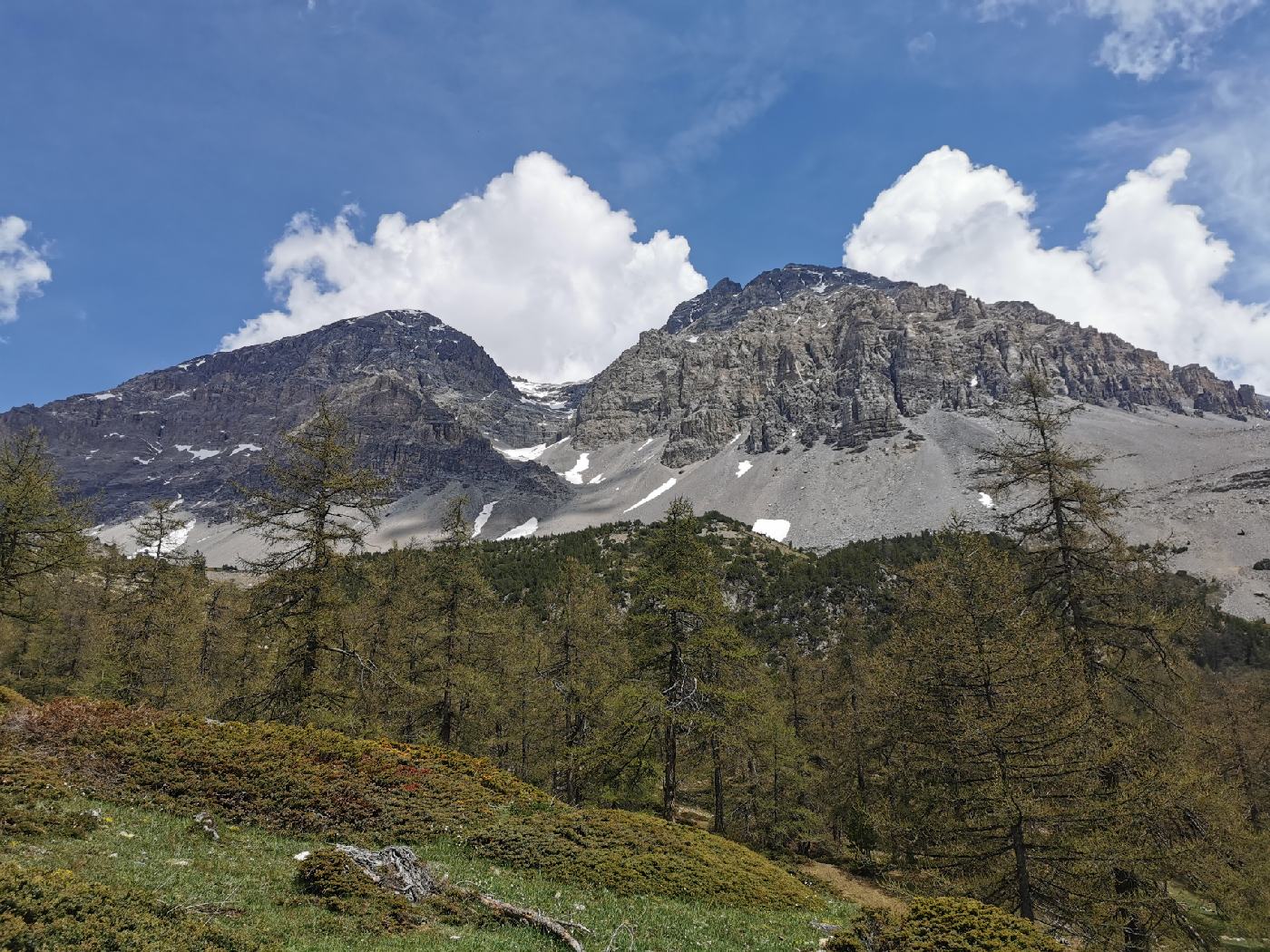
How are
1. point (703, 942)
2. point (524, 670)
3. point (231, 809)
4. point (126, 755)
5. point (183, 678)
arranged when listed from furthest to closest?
point (524, 670) < point (183, 678) < point (126, 755) < point (231, 809) < point (703, 942)

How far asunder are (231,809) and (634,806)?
24.8 metres

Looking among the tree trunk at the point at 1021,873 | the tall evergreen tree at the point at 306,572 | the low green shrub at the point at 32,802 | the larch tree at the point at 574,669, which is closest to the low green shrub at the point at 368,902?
the low green shrub at the point at 32,802

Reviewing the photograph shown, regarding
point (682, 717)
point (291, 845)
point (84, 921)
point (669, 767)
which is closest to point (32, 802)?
point (291, 845)

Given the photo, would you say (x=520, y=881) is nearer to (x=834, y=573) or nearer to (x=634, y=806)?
(x=634, y=806)

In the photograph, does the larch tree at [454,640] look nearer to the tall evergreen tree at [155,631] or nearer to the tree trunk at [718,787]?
the tall evergreen tree at [155,631]

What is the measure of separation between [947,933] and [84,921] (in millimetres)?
10717

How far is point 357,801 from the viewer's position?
48.7 ft

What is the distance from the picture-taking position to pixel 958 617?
64.6ft

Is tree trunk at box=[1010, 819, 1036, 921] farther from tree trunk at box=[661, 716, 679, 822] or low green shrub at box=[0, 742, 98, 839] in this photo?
low green shrub at box=[0, 742, 98, 839]

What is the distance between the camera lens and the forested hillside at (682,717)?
14234 millimetres

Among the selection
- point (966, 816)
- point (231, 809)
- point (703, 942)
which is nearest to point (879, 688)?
point (966, 816)

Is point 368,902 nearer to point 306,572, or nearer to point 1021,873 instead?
Answer: point 306,572

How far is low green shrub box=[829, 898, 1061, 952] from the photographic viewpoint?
28.7 feet

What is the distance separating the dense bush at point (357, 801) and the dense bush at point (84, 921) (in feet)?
22.2
